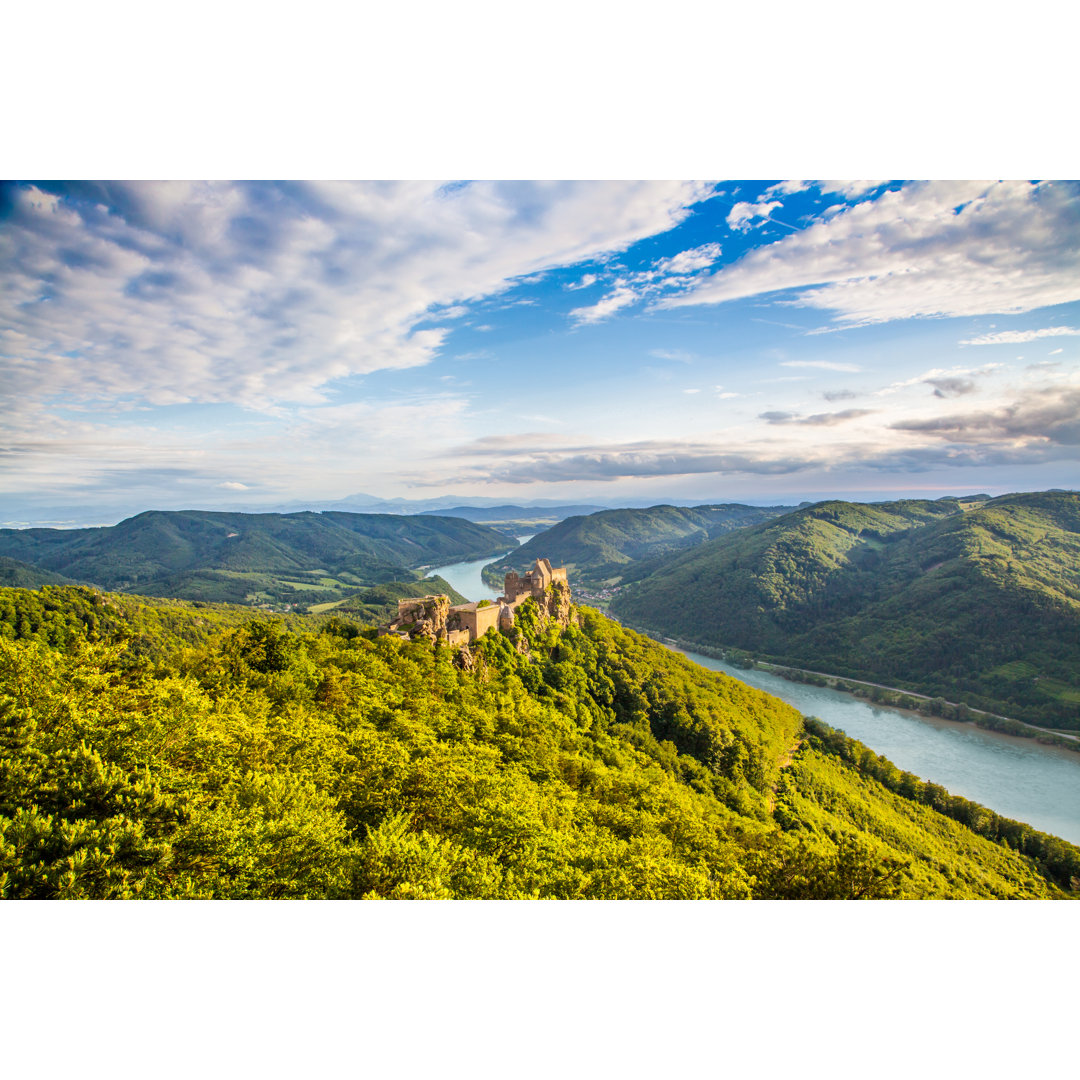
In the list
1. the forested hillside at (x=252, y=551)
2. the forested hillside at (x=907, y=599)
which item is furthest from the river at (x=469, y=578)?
the forested hillside at (x=907, y=599)

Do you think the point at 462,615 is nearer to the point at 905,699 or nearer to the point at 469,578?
the point at 905,699

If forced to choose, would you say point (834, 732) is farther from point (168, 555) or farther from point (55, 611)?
point (168, 555)

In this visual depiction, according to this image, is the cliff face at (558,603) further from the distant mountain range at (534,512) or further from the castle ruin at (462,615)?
the distant mountain range at (534,512)

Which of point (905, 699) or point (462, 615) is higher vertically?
point (462, 615)

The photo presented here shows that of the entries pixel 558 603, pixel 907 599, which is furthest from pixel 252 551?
pixel 907 599

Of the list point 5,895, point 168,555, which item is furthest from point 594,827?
point 168,555

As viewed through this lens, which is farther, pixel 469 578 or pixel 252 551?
pixel 252 551
